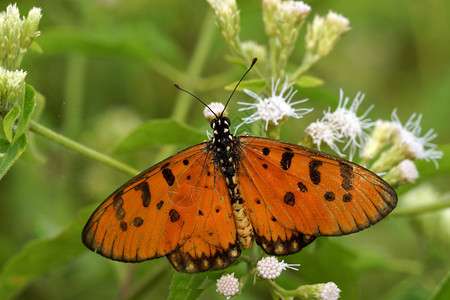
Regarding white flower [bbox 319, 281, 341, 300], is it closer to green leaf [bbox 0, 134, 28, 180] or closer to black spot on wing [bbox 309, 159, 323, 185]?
black spot on wing [bbox 309, 159, 323, 185]

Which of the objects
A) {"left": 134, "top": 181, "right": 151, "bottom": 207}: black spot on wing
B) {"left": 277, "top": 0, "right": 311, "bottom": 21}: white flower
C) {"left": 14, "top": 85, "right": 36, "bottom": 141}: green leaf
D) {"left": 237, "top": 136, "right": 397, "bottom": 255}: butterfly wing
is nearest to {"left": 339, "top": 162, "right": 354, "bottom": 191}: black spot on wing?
{"left": 237, "top": 136, "right": 397, "bottom": 255}: butterfly wing

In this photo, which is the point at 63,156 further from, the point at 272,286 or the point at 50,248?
the point at 272,286

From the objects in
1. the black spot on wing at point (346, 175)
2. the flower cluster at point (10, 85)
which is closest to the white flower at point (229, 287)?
the black spot on wing at point (346, 175)

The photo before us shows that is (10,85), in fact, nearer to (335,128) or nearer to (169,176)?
(169,176)

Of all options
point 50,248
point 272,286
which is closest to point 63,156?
point 50,248

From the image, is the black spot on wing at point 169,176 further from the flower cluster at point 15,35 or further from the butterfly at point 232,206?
the flower cluster at point 15,35

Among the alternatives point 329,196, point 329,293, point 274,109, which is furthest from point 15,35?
point 329,293
